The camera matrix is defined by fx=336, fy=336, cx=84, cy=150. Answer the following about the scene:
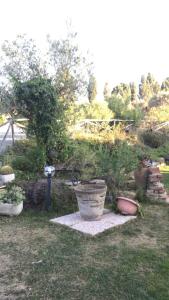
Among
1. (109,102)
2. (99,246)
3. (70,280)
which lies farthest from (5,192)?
(109,102)

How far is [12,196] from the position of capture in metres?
5.14

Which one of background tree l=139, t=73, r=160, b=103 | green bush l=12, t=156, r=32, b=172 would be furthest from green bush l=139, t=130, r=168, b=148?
background tree l=139, t=73, r=160, b=103

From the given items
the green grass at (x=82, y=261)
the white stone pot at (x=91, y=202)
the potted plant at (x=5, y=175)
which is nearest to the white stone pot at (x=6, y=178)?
the potted plant at (x=5, y=175)

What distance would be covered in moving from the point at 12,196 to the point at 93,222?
133cm

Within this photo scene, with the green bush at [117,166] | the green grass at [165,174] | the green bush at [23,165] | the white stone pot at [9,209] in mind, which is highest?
the green bush at [117,166]

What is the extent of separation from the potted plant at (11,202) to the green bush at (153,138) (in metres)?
9.44

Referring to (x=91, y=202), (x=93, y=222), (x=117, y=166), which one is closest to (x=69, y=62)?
(x=117, y=166)

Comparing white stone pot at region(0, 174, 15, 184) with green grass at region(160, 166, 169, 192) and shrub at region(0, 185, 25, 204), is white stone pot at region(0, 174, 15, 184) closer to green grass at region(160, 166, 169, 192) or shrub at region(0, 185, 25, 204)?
shrub at region(0, 185, 25, 204)

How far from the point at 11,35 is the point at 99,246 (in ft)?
41.1

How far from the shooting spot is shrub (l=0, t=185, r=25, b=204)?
509cm

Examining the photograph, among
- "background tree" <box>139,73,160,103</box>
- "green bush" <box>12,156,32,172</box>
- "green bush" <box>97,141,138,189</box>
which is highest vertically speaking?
"background tree" <box>139,73,160,103</box>

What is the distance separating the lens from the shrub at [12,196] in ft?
16.7

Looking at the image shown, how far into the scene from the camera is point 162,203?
5922 mm

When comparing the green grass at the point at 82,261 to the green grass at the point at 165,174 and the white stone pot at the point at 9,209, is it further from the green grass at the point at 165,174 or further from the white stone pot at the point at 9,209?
the green grass at the point at 165,174
